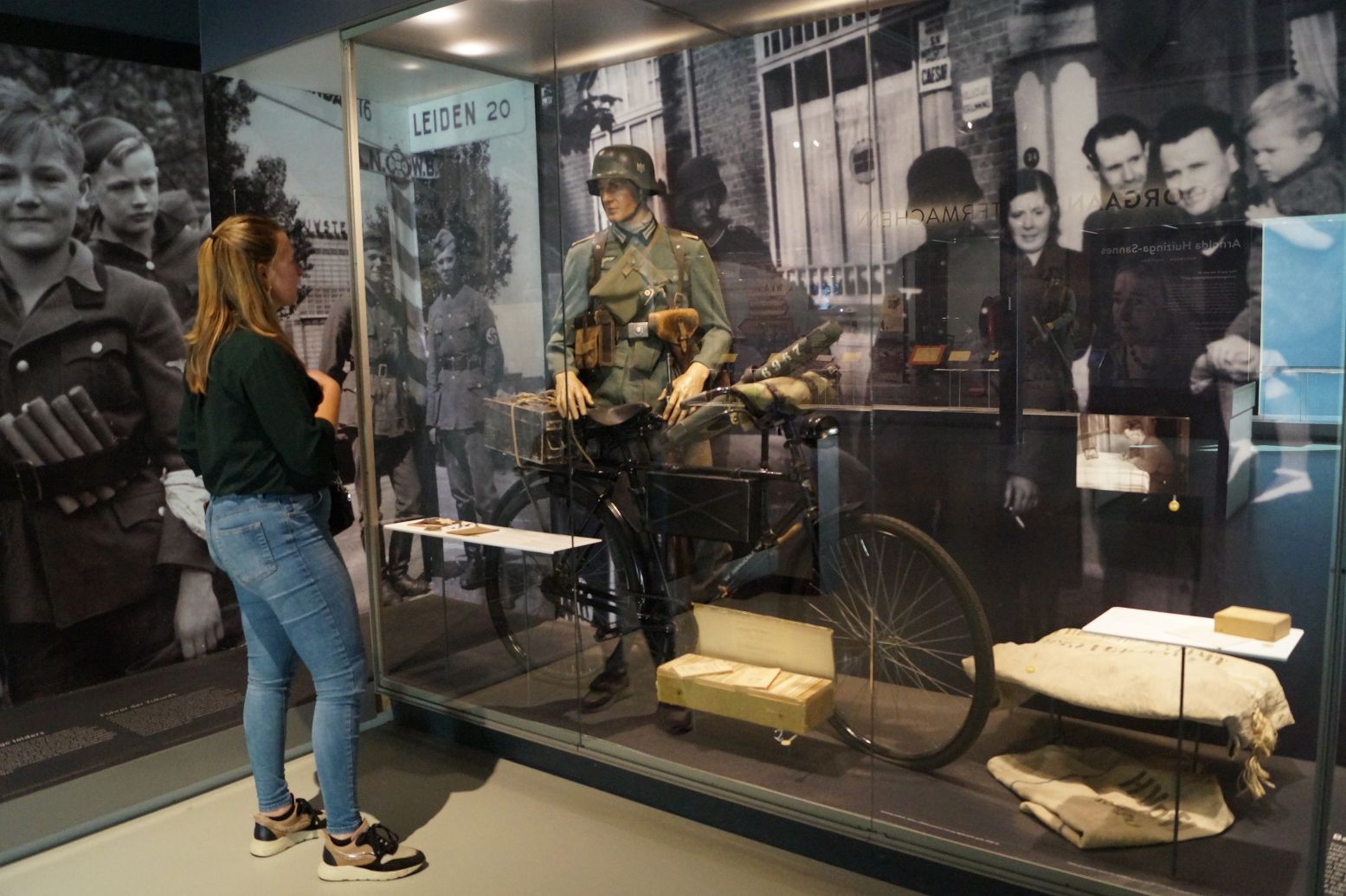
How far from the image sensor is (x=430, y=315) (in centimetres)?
403

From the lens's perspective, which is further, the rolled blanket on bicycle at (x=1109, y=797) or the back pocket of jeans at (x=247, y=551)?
the back pocket of jeans at (x=247, y=551)

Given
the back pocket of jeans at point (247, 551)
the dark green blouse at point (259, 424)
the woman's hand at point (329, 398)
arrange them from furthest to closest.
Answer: the woman's hand at point (329, 398), the back pocket of jeans at point (247, 551), the dark green blouse at point (259, 424)

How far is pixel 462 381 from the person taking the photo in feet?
13.1

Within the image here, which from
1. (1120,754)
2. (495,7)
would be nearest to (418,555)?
(495,7)

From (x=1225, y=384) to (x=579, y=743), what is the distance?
7.30 ft

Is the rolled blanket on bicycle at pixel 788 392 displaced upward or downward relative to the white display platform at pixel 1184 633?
upward

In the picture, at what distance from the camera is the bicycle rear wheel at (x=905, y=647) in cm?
290

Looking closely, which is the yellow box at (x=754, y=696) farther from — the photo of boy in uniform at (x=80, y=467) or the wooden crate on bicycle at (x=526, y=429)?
the photo of boy in uniform at (x=80, y=467)

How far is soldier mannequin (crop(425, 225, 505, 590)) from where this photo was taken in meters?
3.90

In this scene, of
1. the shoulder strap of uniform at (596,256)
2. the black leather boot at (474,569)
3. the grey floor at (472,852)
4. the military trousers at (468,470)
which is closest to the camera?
the grey floor at (472,852)

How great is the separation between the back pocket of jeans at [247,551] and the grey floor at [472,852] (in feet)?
3.00

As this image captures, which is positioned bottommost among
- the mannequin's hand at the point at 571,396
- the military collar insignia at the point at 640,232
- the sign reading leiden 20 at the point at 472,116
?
the mannequin's hand at the point at 571,396

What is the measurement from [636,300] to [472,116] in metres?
0.95

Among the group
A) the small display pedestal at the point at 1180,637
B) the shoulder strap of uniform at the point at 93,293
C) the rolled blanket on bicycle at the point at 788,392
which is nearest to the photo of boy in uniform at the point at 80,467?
the shoulder strap of uniform at the point at 93,293
